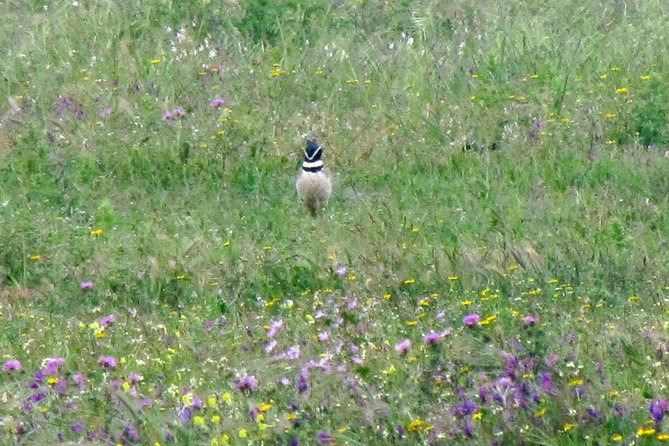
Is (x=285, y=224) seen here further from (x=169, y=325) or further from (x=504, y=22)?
(x=504, y=22)

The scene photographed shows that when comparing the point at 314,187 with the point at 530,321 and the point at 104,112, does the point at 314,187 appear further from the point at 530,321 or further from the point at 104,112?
the point at 530,321

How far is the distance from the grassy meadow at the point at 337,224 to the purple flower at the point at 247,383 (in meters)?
0.03

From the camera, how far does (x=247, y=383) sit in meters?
5.11

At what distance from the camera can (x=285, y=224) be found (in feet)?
27.9

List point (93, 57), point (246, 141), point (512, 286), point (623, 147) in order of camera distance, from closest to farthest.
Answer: point (512, 286)
point (623, 147)
point (246, 141)
point (93, 57)

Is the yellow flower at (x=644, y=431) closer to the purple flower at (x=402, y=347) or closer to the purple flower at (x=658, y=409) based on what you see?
the purple flower at (x=658, y=409)

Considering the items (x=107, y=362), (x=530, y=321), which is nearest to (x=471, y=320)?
(x=530, y=321)

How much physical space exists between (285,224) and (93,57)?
143 inches

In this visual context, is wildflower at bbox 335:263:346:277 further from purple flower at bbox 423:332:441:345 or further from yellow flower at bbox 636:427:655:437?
yellow flower at bbox 636:427:655:437

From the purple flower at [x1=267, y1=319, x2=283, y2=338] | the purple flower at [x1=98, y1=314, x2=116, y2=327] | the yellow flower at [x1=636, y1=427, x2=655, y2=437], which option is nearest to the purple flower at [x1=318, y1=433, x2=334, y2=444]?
the yellow flower at [x1=636, y1=427, x2=655, y2=437]

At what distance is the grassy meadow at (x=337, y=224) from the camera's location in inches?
193

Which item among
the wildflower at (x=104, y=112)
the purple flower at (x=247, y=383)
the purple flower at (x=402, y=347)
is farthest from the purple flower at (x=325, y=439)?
the wildflower at (x=104, y=112)

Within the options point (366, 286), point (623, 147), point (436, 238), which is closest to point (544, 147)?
point (623, 147)

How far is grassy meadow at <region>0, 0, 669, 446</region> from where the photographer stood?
4891 millimetres
